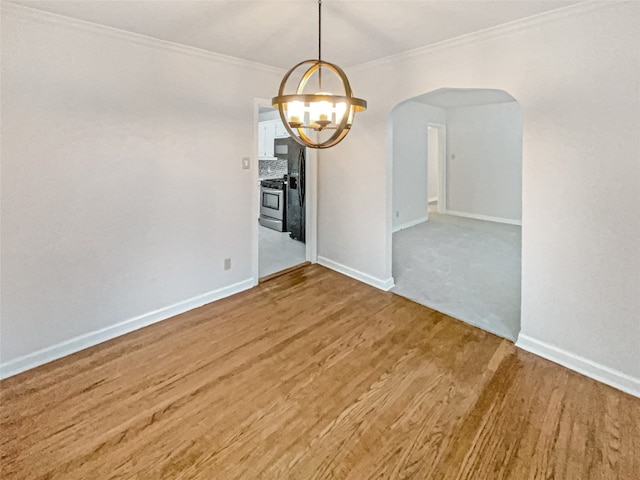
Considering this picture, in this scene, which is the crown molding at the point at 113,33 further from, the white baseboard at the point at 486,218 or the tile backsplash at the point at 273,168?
the white baseboard at the point at 486,218

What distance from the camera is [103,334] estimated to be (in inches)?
110

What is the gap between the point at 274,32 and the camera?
267cm

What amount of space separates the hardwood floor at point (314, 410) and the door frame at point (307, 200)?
3.67 feet

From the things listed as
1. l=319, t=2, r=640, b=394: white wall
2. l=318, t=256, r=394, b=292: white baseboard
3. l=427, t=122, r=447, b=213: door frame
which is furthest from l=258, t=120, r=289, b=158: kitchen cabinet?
l=319, t=2, r=640, b=394: white wall

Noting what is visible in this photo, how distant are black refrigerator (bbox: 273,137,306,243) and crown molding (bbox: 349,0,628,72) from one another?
2.44m

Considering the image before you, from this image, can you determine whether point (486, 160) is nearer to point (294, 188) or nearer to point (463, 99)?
point (463, 99)

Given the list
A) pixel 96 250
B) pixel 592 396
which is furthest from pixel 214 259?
pixel 592 396

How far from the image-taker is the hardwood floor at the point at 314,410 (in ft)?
5.40

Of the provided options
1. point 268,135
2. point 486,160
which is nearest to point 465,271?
point 486,160

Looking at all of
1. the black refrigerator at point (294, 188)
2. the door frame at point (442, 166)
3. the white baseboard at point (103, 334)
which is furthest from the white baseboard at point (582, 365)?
the door frame at point (442, 166)

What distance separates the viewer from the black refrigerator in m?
5.61

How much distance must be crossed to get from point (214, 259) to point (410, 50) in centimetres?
275

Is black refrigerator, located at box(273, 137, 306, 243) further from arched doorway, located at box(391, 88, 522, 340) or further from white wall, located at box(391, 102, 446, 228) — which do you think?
white wall, located at box(391, 102, 446, 228)

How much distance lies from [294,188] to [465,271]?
3.16 meters
